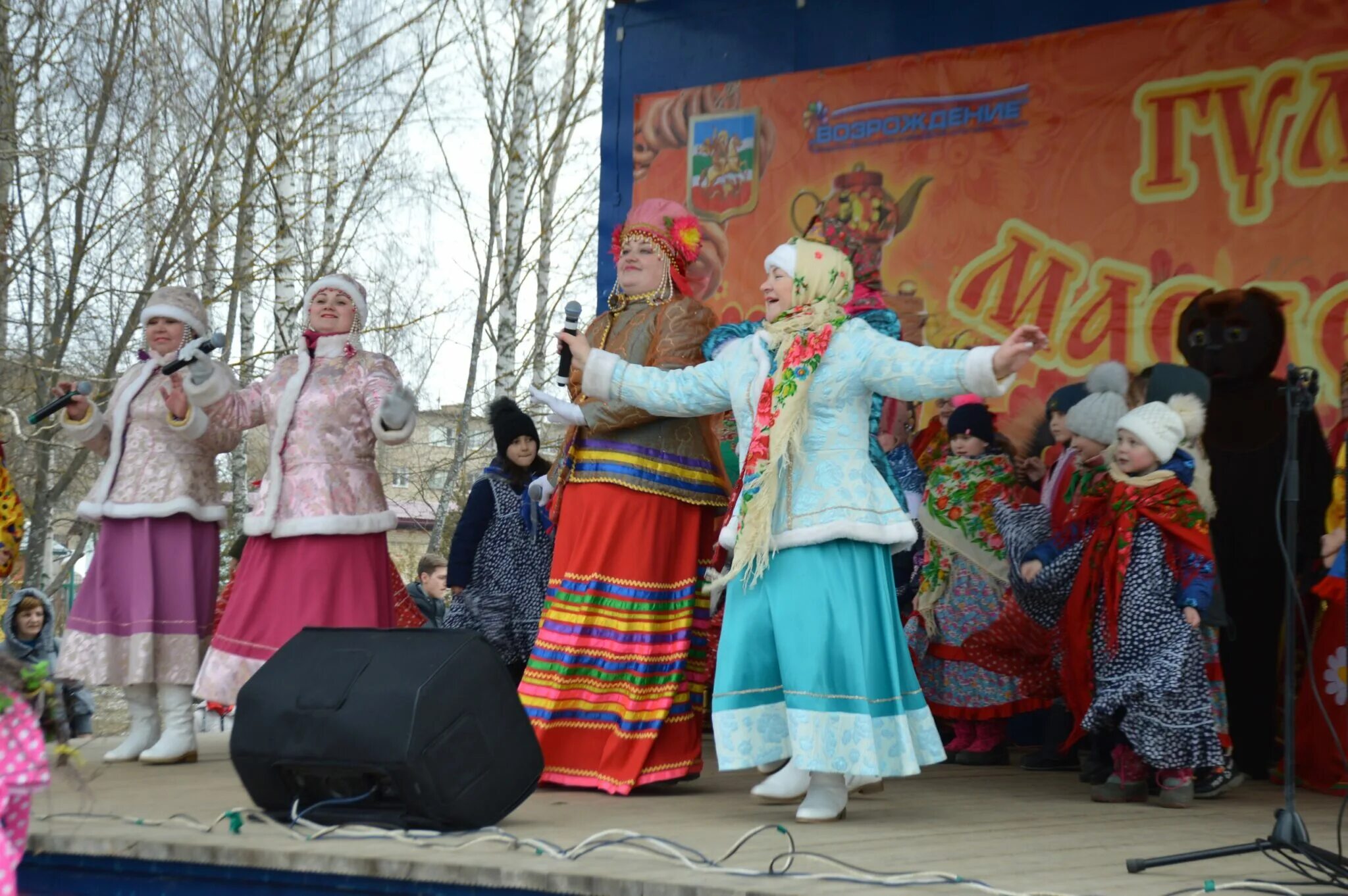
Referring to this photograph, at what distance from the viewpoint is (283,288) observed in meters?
11.3

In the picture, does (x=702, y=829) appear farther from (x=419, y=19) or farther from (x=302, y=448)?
(x=419, y=19)

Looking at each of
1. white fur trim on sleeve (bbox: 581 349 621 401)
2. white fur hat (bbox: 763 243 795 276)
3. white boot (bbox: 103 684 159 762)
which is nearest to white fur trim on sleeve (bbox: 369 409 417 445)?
white fur trim on sleeve (bbox: 581 349 621 401)

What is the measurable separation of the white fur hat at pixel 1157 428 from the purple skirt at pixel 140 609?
316cm

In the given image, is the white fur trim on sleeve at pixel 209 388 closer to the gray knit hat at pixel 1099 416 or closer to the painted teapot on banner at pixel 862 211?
the painted teapot on banner at pixel 862 211

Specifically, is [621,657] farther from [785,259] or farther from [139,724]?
[139,724]

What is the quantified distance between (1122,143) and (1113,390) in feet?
3.89

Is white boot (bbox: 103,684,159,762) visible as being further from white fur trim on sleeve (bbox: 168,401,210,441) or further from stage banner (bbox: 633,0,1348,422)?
stage banner (bbox: 633,0,1348,422)

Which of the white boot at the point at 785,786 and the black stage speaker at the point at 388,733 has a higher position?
the black stage speaker at the point at 388,733

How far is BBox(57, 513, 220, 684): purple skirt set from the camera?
5371 mm

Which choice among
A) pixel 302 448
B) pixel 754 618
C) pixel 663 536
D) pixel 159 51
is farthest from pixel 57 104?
pixel 754 618

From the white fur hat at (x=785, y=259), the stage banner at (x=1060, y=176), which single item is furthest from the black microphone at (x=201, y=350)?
the stage banner at (x=1060, y=176)

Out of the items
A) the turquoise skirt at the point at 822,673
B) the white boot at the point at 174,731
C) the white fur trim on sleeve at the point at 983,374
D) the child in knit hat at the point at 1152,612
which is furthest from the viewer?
the white boot at the point at 174,731

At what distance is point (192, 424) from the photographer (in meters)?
5.44

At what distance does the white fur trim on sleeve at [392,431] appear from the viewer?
5.12 meters
